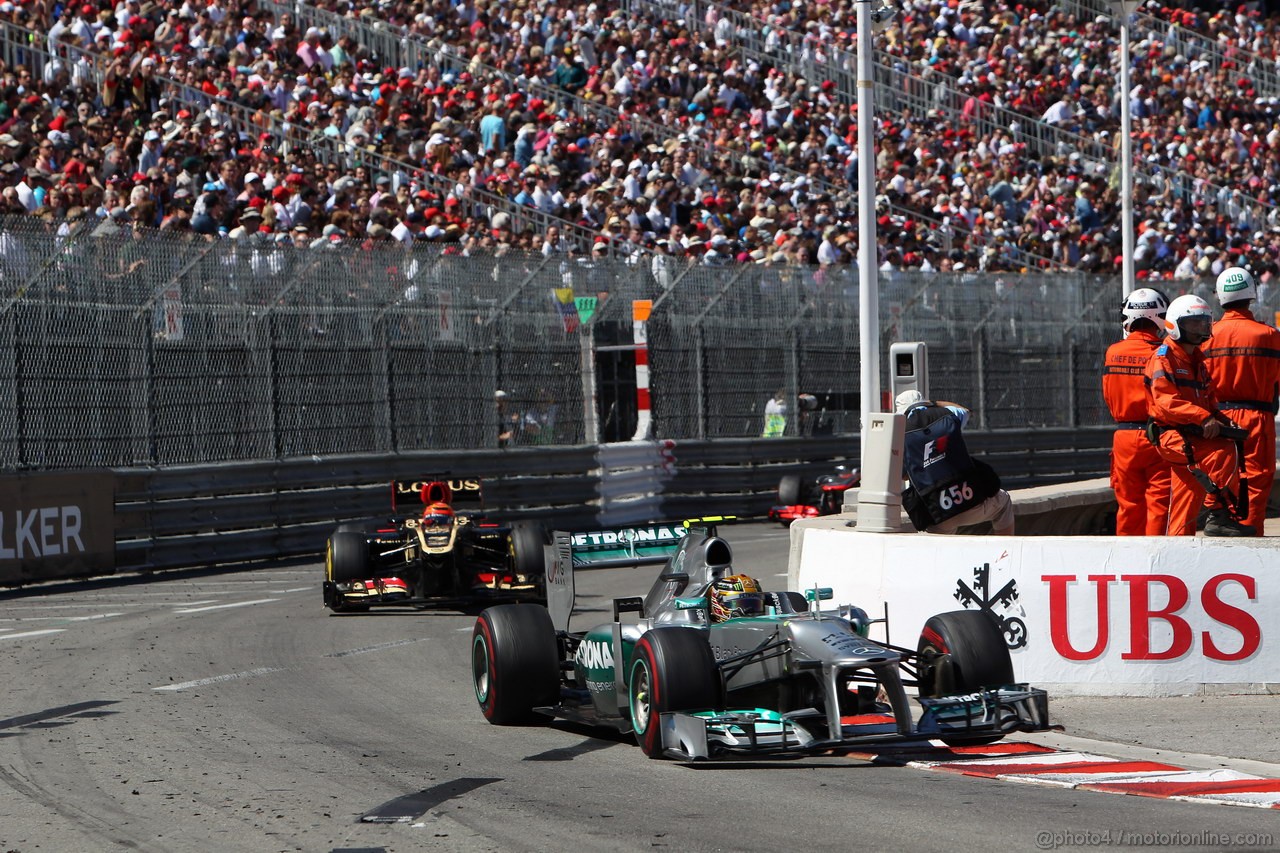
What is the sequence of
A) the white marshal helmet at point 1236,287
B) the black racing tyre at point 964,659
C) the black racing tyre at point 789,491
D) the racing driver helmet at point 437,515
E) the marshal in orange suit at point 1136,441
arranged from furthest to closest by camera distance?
the black racing tyre at point 789,491 < the racing driver helmet at point 437,515 < the marshal in orange suit at point 1136,441 < the white marshal helmet at point 1236,287 < the black racing tyre at point 964,659

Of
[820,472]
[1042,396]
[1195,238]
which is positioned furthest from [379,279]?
[1195,238]

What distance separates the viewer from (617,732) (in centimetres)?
855

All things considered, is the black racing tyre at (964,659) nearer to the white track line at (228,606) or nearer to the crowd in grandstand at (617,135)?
the white track line at (228,606)

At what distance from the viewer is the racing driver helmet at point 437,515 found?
44.5ft

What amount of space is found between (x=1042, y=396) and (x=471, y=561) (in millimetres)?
12998

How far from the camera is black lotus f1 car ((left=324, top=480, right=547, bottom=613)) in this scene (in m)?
13.4

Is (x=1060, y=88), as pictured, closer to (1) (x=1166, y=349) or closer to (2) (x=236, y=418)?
(2) (x=236, y=418)

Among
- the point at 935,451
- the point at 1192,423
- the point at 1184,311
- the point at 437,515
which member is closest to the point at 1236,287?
the point at 1184,311

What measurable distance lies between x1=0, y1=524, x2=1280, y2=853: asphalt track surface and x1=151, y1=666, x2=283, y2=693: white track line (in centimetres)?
4

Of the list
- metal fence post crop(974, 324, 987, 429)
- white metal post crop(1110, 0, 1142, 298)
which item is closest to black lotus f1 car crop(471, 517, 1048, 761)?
metal fence post crop(974, 324, 987, 429)

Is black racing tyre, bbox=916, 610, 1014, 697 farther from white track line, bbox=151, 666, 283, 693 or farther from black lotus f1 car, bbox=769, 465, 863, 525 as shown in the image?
black lotus f1 car, bbox=769, 465, 863, 525

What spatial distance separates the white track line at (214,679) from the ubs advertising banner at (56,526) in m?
5.69

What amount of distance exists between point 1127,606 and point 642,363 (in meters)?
12.4

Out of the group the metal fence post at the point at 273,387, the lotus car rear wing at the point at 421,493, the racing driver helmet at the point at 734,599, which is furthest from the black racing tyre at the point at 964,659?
the metal fence post at the point at 273,387
